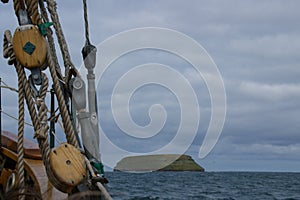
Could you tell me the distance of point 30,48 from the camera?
2.90 meters

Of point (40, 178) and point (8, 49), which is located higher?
point (8, 49)

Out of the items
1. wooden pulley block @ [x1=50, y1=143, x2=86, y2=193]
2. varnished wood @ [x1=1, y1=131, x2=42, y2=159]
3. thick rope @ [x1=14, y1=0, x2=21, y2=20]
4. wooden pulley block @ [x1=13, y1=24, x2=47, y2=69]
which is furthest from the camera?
varnished wood @ [x1=1, y1=131, x2=42, y2=159]

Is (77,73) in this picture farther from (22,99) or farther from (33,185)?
(33,185)

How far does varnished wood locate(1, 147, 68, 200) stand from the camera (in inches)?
132

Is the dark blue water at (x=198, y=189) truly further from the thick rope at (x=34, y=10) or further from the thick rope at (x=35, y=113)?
the thick rope at (x=34, y=10)

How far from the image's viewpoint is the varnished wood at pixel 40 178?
11.0 feet

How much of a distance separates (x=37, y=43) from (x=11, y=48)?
0.19 meters

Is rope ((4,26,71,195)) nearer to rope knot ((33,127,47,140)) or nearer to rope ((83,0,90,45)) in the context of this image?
rope knot ((33,127,47,140))

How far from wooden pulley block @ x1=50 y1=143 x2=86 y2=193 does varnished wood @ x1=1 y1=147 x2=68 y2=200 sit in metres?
0.58

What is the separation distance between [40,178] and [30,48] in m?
1.01

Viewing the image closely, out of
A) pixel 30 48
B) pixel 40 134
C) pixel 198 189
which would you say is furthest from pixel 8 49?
pixel 198 189

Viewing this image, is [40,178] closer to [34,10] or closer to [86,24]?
[86,24]

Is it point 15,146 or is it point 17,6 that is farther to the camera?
point 15,146

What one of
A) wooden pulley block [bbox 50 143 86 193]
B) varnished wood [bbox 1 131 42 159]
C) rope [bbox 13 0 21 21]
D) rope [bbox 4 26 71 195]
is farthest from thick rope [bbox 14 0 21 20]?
varnished wood [bbox 1 131 42 159]
